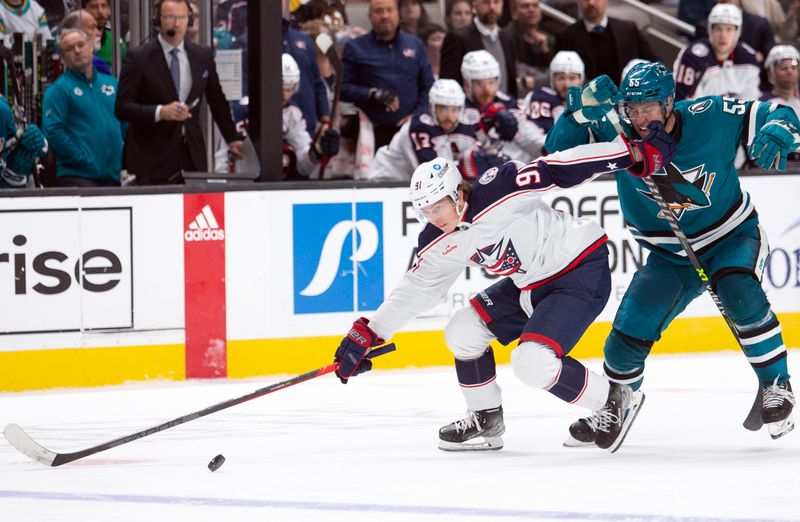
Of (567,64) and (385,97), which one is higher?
(567,64)

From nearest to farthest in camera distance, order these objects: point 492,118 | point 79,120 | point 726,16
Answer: point 79,120, point 492,118, point 726,16

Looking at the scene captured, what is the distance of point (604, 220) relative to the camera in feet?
24.4

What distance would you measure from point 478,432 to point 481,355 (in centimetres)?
29

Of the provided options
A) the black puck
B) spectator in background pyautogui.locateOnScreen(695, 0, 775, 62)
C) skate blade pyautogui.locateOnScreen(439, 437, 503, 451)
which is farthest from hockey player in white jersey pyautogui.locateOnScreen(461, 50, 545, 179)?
the black puck

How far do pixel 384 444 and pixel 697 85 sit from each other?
4254 mm

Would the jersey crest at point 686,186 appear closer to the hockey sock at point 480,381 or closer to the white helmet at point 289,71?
the hockey sock at point 480,381

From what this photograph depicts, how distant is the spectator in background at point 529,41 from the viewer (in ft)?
29.0

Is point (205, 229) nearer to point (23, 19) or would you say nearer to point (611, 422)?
point (23, 19)

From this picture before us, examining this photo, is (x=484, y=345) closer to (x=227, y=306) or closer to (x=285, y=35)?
(x=227, y=306)

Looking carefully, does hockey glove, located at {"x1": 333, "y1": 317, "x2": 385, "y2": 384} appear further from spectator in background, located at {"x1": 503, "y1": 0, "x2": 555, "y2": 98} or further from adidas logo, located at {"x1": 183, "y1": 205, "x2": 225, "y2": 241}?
spectator in background, located at {"x1": 503, "y1": 0, "x2": 555, "y2": 98}

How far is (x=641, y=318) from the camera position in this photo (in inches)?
194

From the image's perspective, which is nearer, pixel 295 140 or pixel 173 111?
pixel 173 111

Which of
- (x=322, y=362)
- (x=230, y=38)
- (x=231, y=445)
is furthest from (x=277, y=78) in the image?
(x=231, y=445)

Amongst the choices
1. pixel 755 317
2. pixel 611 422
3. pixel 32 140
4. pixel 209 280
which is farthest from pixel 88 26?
pixel 755 317
